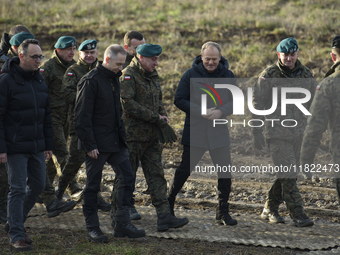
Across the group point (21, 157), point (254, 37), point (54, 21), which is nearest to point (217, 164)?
point (21, 157)

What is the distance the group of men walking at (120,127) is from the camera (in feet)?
16.0

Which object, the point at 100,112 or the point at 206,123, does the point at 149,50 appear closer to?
the point at 100,112

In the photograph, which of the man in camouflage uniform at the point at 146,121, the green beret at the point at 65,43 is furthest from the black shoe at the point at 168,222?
the green beret at the point at 65,43

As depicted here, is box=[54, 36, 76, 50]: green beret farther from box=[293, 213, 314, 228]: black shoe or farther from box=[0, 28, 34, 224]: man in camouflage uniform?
box=[293, 213, 314, 228]: black shoe

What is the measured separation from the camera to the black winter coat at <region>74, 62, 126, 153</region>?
5.03 meters

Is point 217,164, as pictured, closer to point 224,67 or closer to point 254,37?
point 224,67

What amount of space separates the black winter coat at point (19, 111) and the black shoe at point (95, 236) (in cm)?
115

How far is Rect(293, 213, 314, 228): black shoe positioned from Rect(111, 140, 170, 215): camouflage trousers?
1795 mm

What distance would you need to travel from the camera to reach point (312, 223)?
19.5 feet

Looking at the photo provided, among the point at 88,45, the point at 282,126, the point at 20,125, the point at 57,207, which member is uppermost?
the point at 88,45

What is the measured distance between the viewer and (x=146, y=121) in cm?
578

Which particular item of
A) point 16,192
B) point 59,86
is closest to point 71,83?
point 59,86

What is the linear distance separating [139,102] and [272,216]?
252 centimetres

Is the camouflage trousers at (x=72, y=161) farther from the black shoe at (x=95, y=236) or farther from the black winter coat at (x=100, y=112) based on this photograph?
the black shoe at (x=95, y=236)
